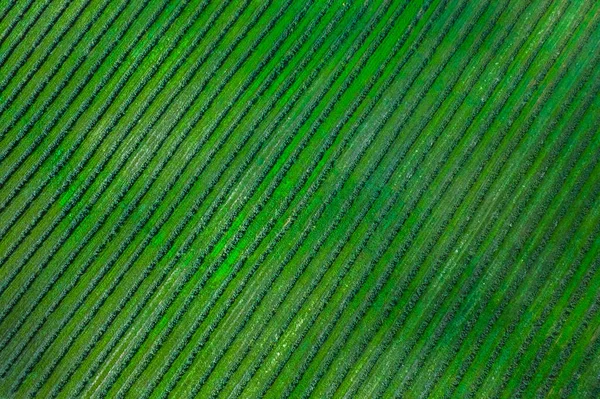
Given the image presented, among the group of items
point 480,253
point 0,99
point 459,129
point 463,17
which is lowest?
point 0,99

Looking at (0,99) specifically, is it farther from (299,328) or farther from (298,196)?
(299,328)

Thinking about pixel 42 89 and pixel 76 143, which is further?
pixel 42 89

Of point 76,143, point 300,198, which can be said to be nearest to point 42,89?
point 76,143

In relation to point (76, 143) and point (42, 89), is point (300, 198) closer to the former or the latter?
point (76, 143)

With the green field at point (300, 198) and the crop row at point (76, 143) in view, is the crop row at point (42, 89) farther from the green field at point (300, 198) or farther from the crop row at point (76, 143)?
the crop row at point (76, 143)

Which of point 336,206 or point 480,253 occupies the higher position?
point 480,253

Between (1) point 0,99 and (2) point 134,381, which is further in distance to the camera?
(1) point 0,99

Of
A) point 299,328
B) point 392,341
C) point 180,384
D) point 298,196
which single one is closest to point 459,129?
point 298,196

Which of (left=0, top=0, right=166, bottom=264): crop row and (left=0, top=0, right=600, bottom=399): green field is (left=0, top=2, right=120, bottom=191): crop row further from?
(left=0, top=0, right=166, bottom=264): crop row
